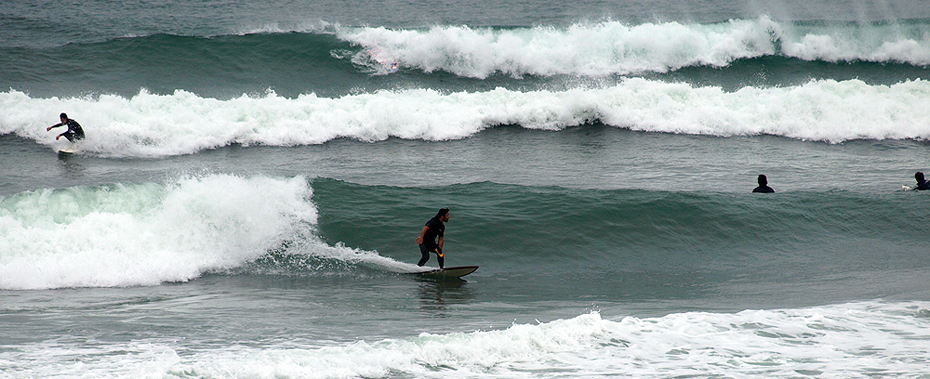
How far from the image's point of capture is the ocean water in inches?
306

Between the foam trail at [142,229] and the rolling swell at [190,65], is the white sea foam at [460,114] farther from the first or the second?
the foam trail at [142,229]

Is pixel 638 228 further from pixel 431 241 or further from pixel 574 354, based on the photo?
pixel 574 354

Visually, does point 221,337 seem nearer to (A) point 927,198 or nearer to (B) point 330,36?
(A) point 927,198

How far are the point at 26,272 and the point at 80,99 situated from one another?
10.7 metres

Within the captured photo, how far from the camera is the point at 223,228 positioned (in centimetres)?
1184

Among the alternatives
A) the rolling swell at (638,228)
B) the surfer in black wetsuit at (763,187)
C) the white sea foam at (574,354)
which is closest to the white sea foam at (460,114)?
the rolling swell at (638,228)

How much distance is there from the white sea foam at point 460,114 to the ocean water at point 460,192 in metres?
0.09

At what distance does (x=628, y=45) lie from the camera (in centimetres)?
2594

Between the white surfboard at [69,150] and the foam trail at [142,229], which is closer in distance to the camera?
the foam trail at [142,229]

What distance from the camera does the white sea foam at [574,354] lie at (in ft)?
22.2

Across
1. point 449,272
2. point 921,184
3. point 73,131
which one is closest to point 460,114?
point 73,131

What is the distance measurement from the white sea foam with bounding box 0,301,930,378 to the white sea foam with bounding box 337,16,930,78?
16.9m

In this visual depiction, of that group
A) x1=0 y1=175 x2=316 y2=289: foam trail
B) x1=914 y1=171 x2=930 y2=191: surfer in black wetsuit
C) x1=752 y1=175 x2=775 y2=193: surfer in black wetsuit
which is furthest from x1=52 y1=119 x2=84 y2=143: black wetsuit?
x1=914 y1=171 x2=930 y2=191: surfer in black wetsuit

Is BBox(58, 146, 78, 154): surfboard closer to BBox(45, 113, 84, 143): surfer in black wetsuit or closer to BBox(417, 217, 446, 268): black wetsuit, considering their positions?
BBox(45, 113, 84, 143): surfer in black wetsuit
